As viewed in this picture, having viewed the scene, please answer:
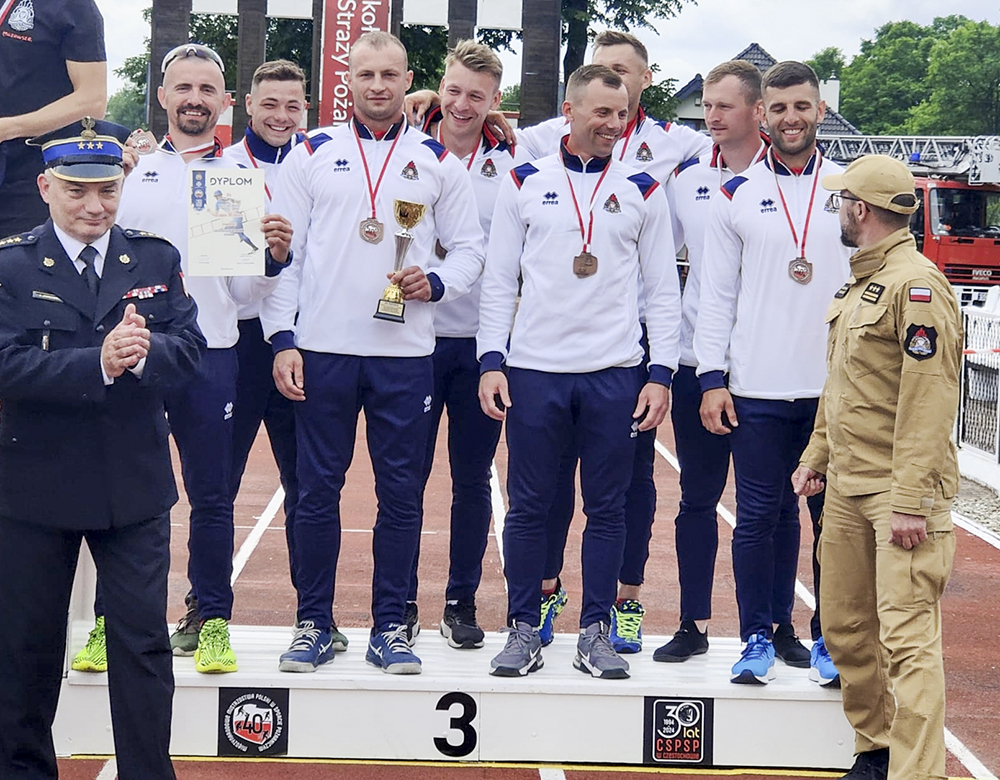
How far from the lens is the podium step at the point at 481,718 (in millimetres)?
5047

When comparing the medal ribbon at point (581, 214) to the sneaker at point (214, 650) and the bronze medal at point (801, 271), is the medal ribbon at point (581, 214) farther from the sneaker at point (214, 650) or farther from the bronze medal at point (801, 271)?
the sneaker at point (214, 650)

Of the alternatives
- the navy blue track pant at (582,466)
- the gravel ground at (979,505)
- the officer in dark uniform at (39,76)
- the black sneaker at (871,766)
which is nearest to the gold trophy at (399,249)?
the navy blue track pant at (582,466)

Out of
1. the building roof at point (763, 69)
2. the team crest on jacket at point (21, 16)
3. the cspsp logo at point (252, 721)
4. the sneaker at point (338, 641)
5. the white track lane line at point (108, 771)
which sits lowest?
the white track lane line at point (108, 771)

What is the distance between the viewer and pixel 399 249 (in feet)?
16.7

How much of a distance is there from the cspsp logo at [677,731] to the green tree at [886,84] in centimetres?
8424

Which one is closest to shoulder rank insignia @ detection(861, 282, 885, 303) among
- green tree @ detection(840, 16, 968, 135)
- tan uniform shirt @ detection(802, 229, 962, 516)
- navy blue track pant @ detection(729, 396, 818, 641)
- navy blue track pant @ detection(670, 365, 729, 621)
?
tan uniform shirt @ detection(802, 229, 962, 516)

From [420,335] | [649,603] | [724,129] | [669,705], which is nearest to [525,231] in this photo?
[420,335]

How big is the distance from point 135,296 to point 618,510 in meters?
2.03

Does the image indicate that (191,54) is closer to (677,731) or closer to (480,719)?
(480,719)

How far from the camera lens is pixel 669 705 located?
509 cm

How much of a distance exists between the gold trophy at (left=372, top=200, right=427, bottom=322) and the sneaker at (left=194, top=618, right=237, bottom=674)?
1.31 m

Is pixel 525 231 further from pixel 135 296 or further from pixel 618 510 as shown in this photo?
pixel 135 296

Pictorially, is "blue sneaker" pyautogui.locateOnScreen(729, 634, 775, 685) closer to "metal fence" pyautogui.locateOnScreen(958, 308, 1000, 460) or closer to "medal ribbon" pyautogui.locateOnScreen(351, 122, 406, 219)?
"medal ribbon" pyautogui.locateOnScreen(351, 122, 406, 219)

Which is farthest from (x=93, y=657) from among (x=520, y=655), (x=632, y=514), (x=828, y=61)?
(x=828, y=61)
